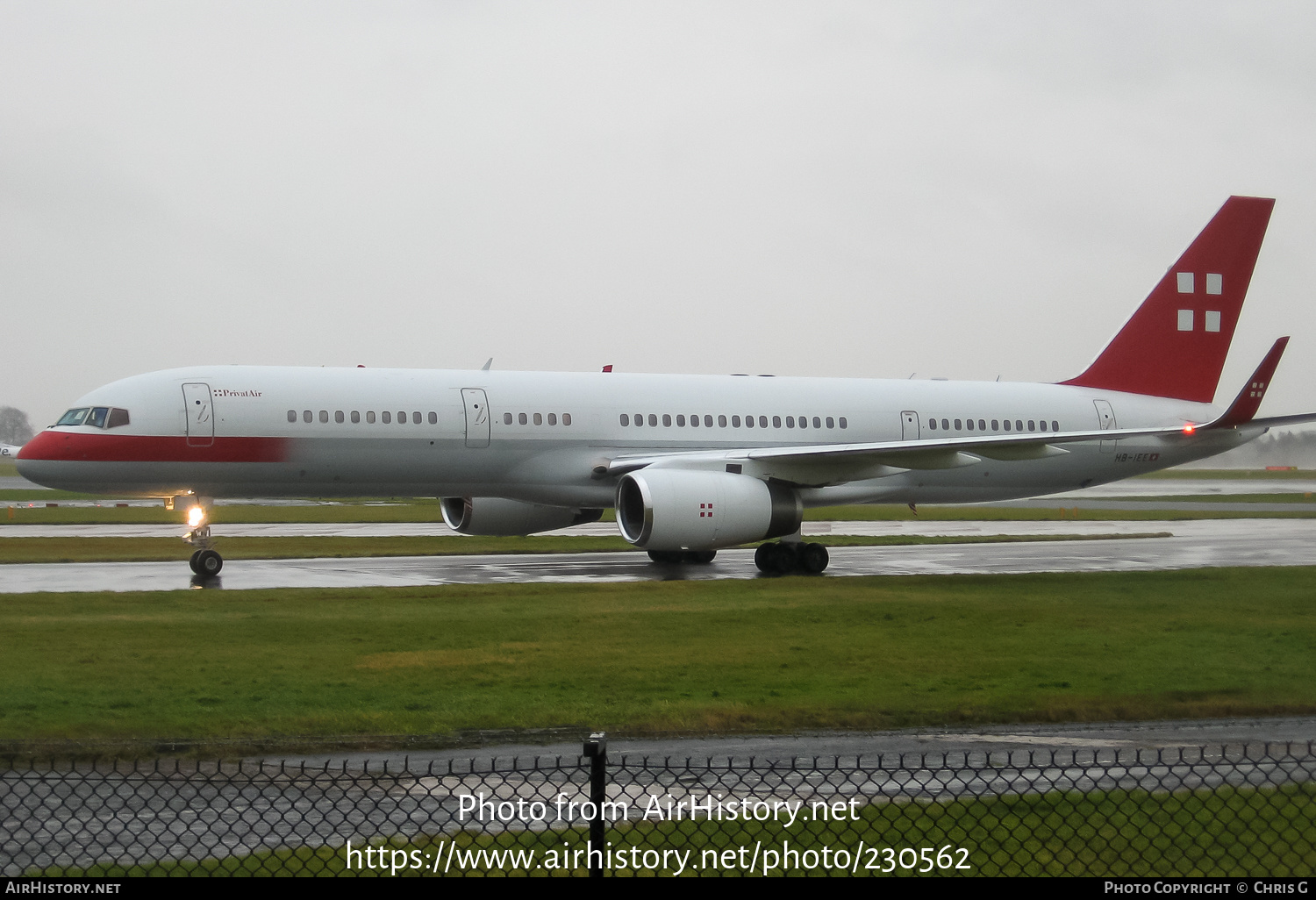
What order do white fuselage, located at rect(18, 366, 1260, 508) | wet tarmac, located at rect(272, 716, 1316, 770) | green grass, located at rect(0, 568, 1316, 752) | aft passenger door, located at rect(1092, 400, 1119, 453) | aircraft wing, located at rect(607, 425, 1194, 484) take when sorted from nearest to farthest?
wet tarmac, located at rect(272, 716, 1316, 770), green grass, located at rect(0, 568, 1316, 752), white fuselage, located at rect(18, 366, 1260, 508), aircraft wing, located at rect(607, 425, 1194, 484), aft passenger door, located at rect(1092, 400, 1119, 453)

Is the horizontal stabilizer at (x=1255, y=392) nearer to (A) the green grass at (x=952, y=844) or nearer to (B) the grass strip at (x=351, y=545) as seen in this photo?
(B) the grass strip at (x=351, y=545)

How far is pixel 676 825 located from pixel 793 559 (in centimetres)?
1865

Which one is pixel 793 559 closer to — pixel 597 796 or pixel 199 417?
pixel 199 417

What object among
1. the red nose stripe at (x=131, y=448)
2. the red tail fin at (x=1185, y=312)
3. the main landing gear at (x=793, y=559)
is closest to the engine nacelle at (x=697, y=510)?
the main landing gear at (x=793, y=559)

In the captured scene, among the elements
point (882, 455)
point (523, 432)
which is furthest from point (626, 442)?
point (882, 455)

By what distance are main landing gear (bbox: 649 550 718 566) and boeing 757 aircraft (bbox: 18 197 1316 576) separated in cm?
10

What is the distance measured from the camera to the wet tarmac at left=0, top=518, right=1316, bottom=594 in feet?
75.0

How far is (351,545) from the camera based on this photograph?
32156 mm

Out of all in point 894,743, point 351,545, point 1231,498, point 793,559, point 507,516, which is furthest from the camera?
point 1231,498

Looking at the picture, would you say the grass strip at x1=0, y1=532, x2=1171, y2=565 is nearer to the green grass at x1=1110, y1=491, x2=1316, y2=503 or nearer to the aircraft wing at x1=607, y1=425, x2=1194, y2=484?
the aircraft wing at x1=607, y1=425, x2=1194, y2=484

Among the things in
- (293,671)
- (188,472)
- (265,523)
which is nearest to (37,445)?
(188,472)

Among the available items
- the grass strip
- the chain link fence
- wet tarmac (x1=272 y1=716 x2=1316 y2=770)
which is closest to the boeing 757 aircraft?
the grass strip

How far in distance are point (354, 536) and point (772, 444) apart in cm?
A: 1254
